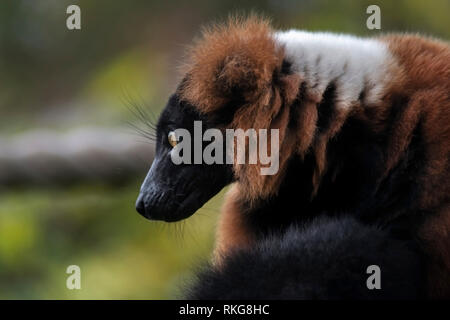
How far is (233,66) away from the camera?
2111mm

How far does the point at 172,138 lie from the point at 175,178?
0.11 metres

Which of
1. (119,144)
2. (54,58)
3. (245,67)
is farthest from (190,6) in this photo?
(245,67)

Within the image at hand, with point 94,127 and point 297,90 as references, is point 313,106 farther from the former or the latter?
point 94,127

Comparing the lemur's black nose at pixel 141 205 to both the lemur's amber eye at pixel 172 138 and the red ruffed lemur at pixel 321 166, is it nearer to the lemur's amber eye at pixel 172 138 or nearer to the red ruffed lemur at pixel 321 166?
the red ruffed lemur at pixel 321 166

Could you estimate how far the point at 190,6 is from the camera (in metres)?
6.96

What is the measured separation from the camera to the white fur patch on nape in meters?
2.08

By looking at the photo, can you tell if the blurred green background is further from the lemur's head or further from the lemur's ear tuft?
the lemur's ear tuft

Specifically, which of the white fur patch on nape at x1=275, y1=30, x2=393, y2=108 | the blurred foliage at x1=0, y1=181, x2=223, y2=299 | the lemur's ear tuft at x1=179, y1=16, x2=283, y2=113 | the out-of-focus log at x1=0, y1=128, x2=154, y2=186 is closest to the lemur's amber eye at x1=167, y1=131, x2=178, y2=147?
the lemur's ear tuft at x1=179, y1=16, x2=283, y2=113

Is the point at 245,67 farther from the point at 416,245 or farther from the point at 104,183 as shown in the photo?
the point at 104,183

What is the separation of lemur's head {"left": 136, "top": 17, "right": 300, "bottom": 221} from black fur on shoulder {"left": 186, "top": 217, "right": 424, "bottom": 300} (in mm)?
241

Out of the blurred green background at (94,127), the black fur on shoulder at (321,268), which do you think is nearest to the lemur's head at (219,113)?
the black fur on shoulder at (321,268)

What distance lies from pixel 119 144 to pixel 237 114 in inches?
99.1

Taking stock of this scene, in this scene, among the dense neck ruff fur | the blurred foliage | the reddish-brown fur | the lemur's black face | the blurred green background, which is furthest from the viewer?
the blurred foliage

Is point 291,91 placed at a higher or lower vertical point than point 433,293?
higher
